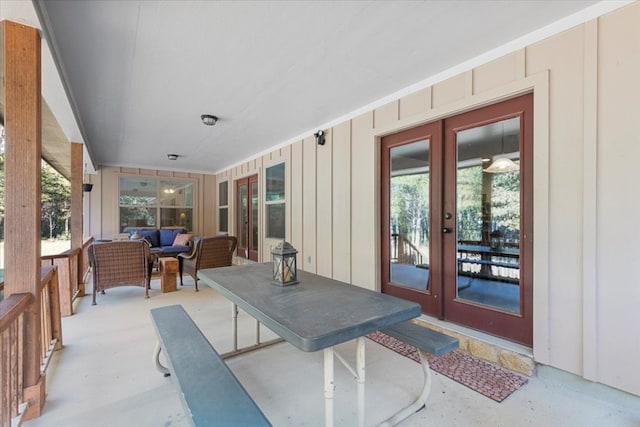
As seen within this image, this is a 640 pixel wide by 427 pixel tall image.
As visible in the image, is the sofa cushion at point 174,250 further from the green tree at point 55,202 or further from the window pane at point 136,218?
the window pane at point 136,218

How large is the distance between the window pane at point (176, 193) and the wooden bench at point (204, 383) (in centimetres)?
695

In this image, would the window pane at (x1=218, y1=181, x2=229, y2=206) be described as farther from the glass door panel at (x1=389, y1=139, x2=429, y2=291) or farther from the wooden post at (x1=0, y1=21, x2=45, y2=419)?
the wooden post at (x1=0, y1=21, x2=45, y2=419)

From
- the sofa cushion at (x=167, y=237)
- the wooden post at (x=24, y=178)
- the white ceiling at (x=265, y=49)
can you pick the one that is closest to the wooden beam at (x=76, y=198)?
the white ceiling at (x=265, y=49)

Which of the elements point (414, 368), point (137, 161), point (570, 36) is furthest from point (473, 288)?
point (137, 161)

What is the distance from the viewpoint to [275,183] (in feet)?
18.4

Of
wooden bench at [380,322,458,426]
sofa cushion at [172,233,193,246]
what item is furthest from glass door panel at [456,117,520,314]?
sofa cushion at [172,233,193,246]

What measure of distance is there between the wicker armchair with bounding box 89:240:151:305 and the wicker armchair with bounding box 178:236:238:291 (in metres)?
0.62

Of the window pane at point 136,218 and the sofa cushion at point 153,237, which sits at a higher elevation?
the window pane at point 136,218

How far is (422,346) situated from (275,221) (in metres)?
4.24

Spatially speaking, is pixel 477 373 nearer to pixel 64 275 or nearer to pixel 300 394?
pixel 300 394

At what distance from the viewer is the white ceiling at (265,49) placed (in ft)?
6.13

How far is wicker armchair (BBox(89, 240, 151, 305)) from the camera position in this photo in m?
3.92

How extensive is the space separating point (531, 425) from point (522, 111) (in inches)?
83.2

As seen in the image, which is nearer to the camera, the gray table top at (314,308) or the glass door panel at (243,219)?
the gray table top at (314,308)
